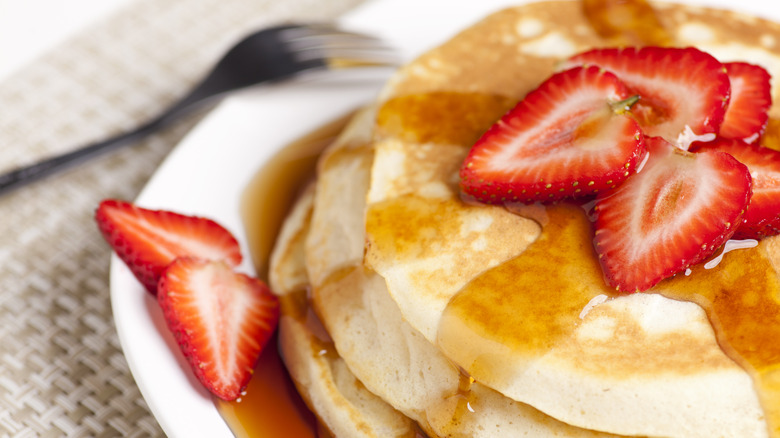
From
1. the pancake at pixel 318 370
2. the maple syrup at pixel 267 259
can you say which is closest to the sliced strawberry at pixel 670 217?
the pancake at pixel 318 370

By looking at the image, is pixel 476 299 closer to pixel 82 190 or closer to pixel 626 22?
pixel 626 22

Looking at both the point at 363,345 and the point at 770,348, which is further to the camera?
the point at 363,345

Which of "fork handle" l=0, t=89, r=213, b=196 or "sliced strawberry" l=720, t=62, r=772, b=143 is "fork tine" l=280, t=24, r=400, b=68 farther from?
"sliced strawberry" l=720, t=62, r=772, b=143

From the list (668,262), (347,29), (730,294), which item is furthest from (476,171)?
(347,29)

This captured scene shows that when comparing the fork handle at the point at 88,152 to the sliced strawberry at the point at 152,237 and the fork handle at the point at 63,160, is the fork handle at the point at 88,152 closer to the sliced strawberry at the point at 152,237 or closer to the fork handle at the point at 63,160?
the fork handle at the point at 63,160

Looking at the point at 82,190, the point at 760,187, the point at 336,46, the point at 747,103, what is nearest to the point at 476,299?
the point at 760,187

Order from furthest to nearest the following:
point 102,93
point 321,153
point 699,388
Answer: point 102,93 → point 321,153 → point 699,388

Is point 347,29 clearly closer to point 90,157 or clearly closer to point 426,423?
point 90,157
